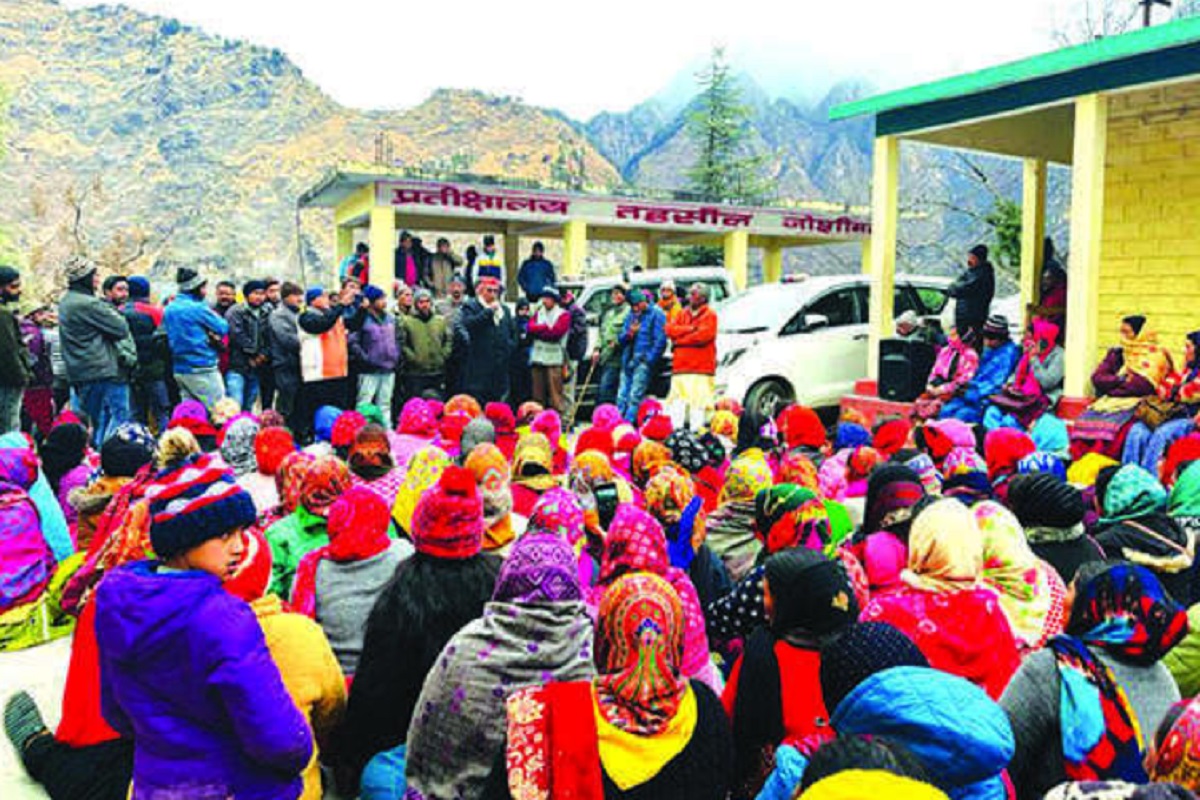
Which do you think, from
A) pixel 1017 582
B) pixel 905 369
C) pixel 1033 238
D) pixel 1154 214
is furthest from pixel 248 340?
pixel 1033 238

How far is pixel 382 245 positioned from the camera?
1809 cm

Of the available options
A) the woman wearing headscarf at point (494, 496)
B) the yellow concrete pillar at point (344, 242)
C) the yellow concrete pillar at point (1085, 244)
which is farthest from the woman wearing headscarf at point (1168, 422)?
the yellow concrete pillar at point (344, 242)

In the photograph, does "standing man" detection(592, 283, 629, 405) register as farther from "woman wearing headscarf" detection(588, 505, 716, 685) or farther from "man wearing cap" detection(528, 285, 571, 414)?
"woman wearing headscarf" detection(588, 505, 716, 685)

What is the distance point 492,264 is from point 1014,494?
10.1m

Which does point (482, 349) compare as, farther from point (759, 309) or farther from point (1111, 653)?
point (1111, 653)

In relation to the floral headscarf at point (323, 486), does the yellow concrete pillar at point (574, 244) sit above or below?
above

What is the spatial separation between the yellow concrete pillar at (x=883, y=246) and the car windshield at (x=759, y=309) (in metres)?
0.92

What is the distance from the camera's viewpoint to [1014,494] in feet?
12.9

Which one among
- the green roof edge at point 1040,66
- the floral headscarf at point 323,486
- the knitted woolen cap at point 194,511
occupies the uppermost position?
the green roof edge at point 1040,66

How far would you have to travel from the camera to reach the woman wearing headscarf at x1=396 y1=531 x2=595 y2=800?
2477 millimetres

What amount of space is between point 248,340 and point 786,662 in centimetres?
827

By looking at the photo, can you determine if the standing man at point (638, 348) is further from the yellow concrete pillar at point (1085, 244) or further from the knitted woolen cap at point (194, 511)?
the knitted woolen cap at point (194, 511)

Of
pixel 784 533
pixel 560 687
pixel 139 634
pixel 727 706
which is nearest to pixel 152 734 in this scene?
pixel 139 634

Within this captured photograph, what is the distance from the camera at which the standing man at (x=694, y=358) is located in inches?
→ 414
